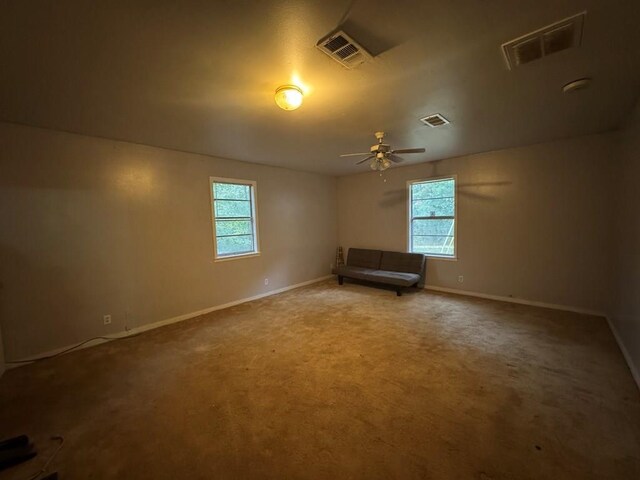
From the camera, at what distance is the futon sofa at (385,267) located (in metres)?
4.82

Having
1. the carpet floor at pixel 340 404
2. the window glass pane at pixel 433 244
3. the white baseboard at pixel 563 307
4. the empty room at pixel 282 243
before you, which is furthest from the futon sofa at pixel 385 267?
the carpet floor at pixel 340 404

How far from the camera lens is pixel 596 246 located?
3637mm

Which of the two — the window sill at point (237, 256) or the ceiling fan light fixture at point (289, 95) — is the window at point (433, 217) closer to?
the window sill at point (237, 256)

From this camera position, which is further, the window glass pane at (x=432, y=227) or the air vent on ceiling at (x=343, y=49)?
the window glass pane at (x=432, y=227)

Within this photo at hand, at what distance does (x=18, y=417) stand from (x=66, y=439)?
0.64 m

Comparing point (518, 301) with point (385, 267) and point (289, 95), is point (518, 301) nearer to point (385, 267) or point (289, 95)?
point (385, 267)

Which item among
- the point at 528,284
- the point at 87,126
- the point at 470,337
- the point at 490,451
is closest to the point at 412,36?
the point at 490,451

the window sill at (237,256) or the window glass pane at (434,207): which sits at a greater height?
the window glass pane at (434,207)

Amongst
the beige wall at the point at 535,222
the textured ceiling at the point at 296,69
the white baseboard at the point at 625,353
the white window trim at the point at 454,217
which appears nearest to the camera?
the textured ceiling at the point at 296,69

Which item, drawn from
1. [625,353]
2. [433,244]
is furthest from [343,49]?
[433,244]

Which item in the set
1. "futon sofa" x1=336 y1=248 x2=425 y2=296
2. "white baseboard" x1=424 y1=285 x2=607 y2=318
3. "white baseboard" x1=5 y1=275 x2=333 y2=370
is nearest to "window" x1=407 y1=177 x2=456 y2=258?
"futon sofa" x1=336 y1=248 x2=425 y2=296

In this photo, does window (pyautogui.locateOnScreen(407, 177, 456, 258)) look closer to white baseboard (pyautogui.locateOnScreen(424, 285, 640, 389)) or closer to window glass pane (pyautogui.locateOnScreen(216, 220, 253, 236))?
white baseboard (pyautogui.locateOnScreen(424, 285, 640, 389))

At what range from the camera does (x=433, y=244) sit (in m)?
5.20

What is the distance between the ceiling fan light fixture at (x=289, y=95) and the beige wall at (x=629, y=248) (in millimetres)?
3189
